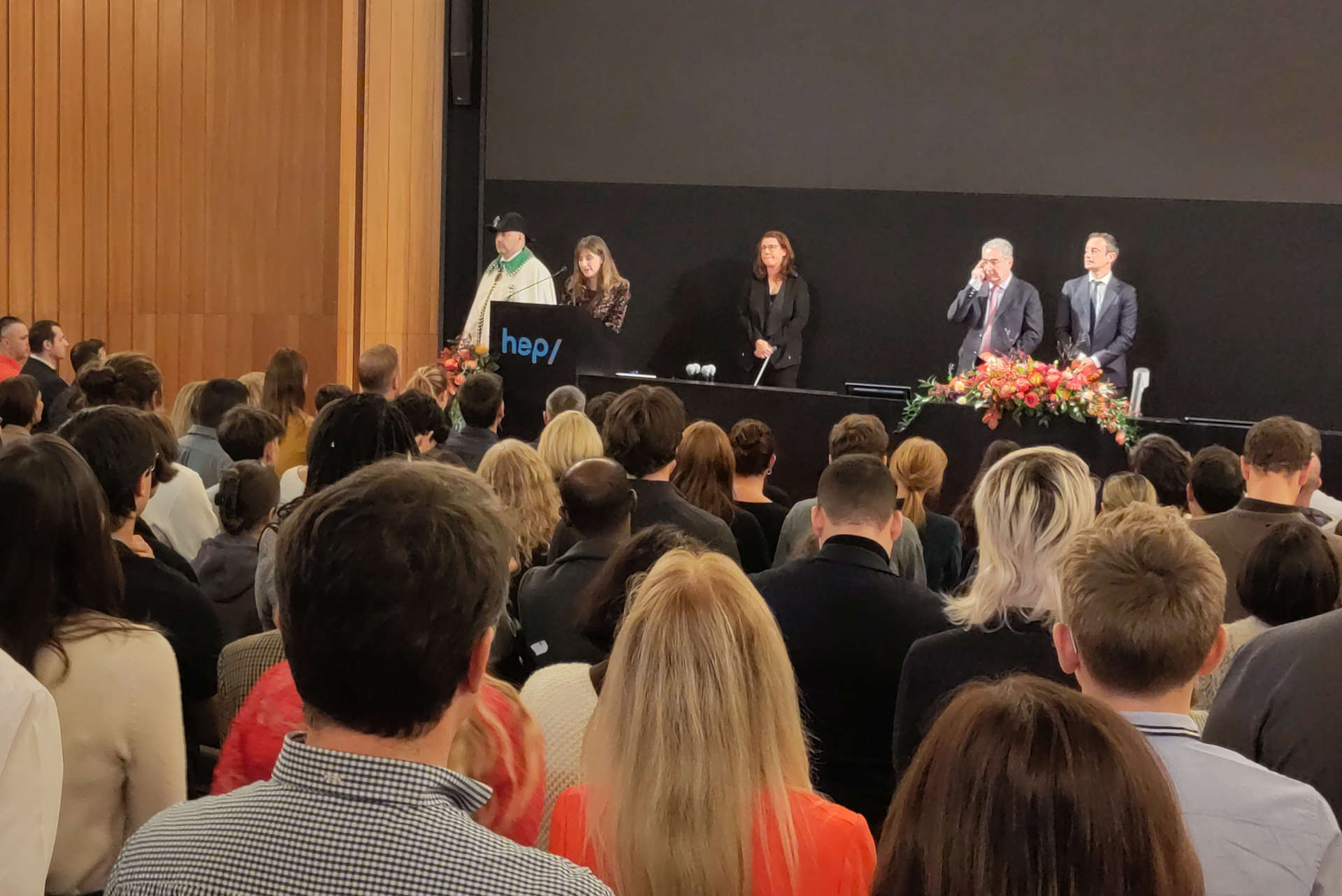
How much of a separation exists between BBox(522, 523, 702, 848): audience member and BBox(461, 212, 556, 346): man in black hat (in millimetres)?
6669

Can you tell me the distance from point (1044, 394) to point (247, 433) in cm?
396

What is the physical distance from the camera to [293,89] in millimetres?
10477

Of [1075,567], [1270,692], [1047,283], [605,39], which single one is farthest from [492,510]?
[605,39]

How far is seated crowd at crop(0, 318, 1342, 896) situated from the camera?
1066 millimetres

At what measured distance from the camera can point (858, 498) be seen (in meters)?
2.79

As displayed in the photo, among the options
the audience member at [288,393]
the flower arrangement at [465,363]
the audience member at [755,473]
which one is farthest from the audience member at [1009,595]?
the flower arrangement at [465,363]

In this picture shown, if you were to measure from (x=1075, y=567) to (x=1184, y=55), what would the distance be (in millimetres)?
7786

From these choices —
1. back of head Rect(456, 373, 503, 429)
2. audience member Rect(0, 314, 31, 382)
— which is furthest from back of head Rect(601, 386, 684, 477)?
audience member Rect(0, 314, 31, 382)

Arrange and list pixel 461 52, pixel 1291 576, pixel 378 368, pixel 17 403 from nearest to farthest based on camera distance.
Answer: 1. pixel 1291 576
2. pixel 17 403
3. pixel 378 368
4. pixel 461 52

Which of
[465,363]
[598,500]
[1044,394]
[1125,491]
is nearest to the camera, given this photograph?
[598,500]

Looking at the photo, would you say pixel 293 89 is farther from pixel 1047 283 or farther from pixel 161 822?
pixel 161 822

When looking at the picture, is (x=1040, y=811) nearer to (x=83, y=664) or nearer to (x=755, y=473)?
(x=83, y=664)

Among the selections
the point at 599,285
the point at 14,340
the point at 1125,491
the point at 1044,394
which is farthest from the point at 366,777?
the point at 599,285

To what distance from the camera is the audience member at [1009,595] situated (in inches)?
93.4
